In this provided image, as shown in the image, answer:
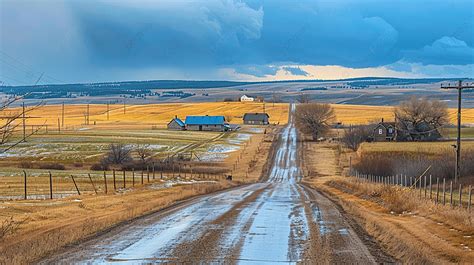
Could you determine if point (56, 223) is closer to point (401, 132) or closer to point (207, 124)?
point (401, 132)

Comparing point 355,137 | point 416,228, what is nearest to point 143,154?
point 355,137

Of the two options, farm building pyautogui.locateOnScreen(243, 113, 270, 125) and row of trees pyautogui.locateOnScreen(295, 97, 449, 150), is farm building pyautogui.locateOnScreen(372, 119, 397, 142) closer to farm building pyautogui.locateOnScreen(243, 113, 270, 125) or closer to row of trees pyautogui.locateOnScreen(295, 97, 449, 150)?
row of trees pyautogui.locateOnScreen(295, 97, 449, 150)

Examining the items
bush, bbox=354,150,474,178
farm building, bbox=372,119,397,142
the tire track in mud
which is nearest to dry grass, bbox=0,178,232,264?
the tire track in mud

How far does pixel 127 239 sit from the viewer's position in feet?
49.6

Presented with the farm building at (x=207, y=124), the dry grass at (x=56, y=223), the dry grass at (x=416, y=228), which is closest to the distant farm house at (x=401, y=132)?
the farm building at (x=207, y=124)

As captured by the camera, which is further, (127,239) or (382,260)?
(127,239)

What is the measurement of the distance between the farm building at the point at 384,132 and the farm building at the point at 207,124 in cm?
4601

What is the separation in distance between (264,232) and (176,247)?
3681 millimetres

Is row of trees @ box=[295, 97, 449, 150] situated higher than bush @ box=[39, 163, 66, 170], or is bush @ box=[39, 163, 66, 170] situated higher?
row of trees @ box=[295, 97, 449, 150]

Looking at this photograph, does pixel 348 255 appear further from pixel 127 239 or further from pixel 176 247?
pixel 127 239

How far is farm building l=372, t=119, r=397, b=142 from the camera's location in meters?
121

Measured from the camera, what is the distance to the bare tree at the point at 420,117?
120125 mm

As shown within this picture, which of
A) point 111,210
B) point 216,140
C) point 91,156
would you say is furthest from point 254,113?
point 111,210

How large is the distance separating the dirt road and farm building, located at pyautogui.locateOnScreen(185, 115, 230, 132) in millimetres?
135446
